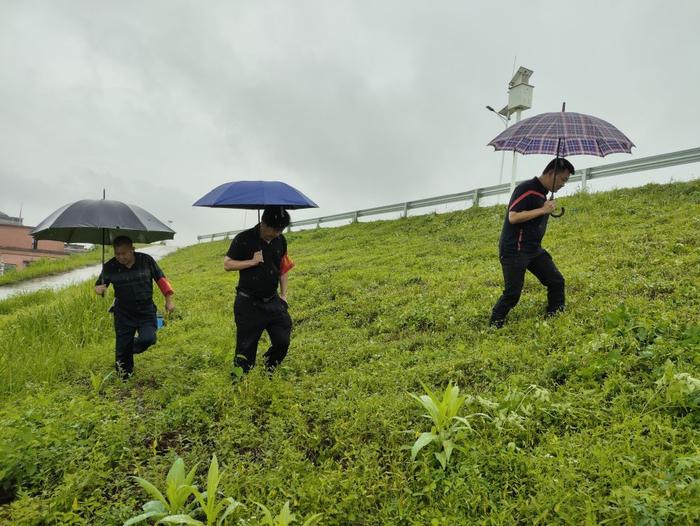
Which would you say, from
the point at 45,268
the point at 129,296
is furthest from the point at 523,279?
the point at 45,268

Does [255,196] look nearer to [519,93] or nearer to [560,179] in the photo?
[560,179]

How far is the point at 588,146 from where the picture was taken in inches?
204

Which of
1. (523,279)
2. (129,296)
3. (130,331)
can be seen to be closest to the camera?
(523,279)

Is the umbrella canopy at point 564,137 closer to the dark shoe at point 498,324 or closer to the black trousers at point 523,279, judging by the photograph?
the black trousers at point 523,279

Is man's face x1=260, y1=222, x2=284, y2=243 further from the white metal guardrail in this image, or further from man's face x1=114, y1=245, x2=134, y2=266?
the white metal guardrail

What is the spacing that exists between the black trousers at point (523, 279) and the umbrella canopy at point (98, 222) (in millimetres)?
4113

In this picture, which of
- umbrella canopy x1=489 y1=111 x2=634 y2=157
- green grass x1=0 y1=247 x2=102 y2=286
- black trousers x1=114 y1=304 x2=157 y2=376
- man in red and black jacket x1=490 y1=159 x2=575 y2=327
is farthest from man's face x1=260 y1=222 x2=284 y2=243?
green grass x1=0 y1=247 x2=102 y2=286

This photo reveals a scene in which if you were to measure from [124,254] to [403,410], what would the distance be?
3.66 m

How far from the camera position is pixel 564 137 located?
186 inches

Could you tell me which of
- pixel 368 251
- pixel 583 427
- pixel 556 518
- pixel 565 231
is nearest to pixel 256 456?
pixel 556 518

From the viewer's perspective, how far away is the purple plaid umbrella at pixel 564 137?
4.75 meters

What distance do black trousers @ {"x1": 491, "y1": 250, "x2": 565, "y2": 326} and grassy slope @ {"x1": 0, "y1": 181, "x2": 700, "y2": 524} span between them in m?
0.18

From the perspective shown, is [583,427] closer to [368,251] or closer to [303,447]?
[303,447]

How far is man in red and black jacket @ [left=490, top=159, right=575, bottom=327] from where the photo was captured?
4930 millimetres
